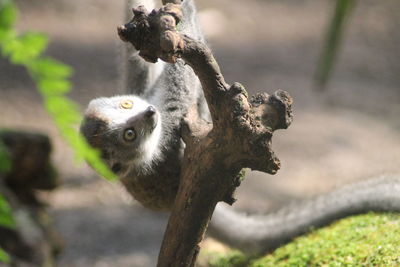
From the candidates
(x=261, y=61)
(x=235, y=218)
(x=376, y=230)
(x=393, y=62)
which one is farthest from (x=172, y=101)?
(x=393, y=62)

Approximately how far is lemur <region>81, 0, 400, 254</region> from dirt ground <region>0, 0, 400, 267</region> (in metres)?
1.66

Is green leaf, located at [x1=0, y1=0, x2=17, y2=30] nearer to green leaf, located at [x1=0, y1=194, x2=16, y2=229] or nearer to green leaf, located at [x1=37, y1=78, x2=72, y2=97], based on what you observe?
green leaf, located at [x1=37, y1=78, x2=72, y2=97]

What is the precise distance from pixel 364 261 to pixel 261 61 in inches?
322

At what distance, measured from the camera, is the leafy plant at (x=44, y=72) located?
0.84 metres

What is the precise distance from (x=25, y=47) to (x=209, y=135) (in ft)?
5.30

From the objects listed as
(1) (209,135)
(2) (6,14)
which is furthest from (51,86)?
(1) (209,135)

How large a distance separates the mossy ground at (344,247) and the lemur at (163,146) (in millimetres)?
124

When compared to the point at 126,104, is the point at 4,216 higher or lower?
lower

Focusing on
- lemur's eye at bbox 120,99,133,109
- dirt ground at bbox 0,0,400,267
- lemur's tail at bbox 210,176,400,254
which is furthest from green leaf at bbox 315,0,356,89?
lemur's eye at bbox 120,99,133,109

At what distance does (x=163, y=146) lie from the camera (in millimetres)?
3701

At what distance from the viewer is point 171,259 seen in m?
2.63

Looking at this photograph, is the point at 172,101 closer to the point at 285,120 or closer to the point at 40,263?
the point at 285,120

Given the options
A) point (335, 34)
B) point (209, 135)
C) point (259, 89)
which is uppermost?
point (335, 34)

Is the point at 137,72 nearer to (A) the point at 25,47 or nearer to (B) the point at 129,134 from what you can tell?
(B) the point at 129,134
